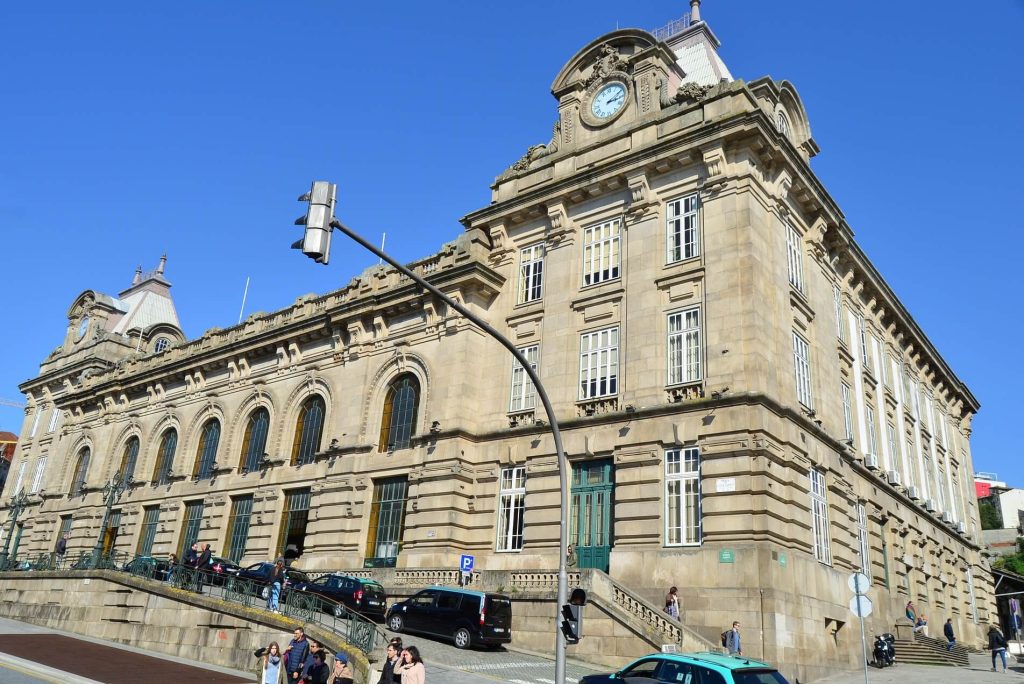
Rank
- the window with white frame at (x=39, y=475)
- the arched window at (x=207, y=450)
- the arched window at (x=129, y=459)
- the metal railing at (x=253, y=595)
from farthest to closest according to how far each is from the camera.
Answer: the window with white frame at (x=39, y=475) < the arched window at (x=129, y=459) < the arched window at (x=207, y=450) < the metal railing at (x=253, y=595)

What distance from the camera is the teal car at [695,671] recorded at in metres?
12.7

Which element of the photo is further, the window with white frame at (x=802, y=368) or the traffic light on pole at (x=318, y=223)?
the window with white frame at (x=802, y=368)

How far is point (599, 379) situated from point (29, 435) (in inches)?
2053

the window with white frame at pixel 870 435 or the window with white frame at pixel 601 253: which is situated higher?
the window with white frame at pixel 601 253

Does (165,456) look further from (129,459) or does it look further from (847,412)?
(847,412)

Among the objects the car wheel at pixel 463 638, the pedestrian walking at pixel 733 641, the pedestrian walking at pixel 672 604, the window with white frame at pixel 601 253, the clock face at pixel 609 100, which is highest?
the clock face at pixel 609 100

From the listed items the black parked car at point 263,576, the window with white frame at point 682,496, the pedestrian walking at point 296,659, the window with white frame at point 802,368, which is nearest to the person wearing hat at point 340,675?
the pedestrian walking at point 296,659

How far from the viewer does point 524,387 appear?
31.5 m

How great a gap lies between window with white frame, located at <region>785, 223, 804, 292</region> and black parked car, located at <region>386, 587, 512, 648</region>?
16.1 m

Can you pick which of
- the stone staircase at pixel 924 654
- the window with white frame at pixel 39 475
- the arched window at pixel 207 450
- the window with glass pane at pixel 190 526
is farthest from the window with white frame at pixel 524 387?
the window with white frame at pixel 39 475

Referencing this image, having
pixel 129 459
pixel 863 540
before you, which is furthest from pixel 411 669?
pixel 129 459

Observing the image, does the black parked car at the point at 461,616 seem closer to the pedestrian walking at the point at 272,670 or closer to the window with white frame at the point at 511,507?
the window with white frame at the point at 511,507

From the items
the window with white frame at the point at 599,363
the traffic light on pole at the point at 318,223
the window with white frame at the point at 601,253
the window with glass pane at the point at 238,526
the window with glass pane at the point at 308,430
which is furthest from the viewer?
the window with glass pane at the point at 238,526

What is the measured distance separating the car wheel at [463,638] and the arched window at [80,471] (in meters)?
39.0
